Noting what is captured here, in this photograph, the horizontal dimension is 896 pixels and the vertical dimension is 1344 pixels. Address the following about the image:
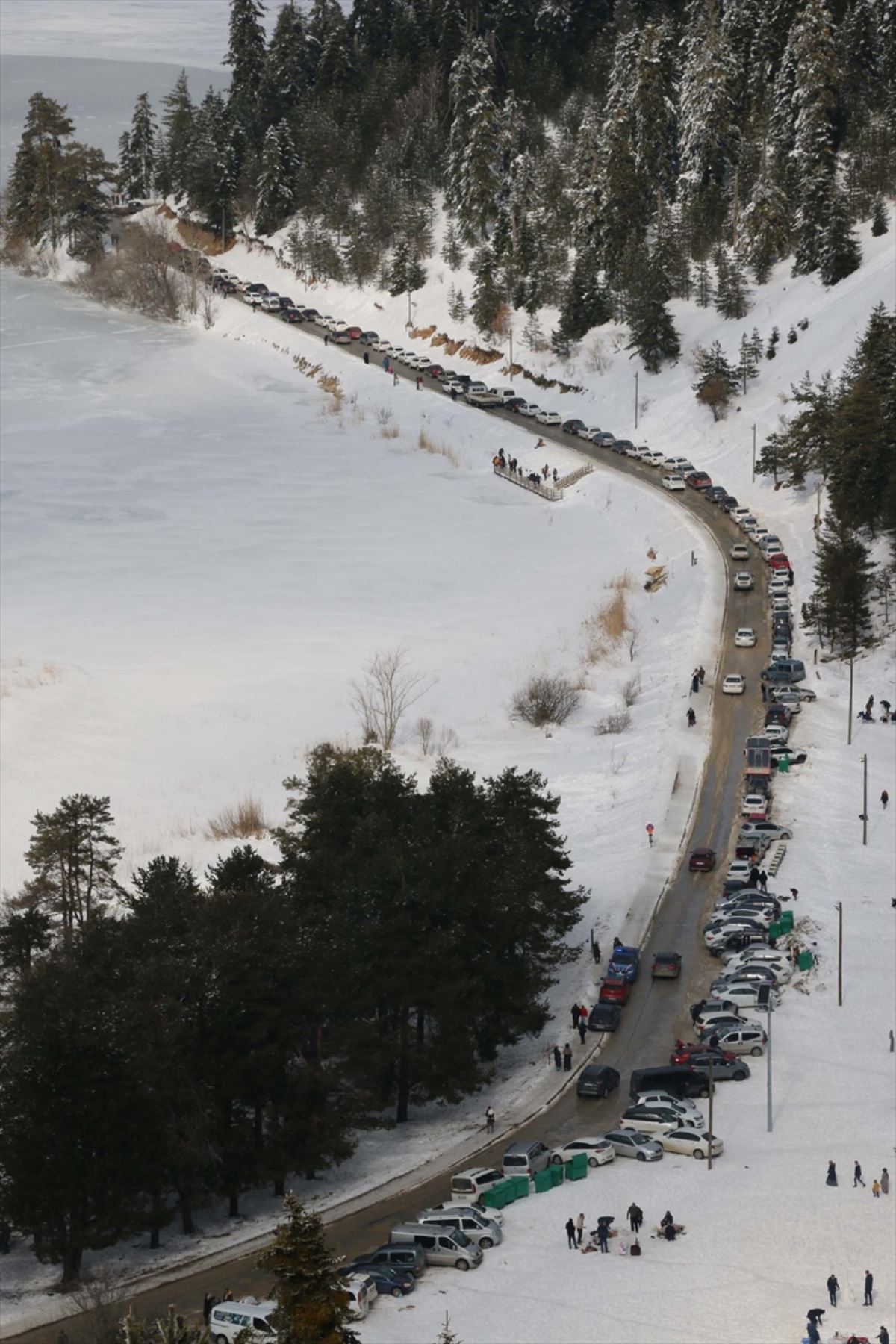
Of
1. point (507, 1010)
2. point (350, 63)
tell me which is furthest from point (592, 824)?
point (350, 63)

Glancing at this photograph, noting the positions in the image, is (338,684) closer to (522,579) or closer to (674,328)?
(522,579)

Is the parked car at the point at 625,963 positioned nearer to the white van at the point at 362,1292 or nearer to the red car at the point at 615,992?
the red car at the point at 615,992

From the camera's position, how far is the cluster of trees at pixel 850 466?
80.2m

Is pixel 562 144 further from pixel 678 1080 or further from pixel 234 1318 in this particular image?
pixel 234 1318

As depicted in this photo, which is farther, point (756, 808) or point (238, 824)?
point (238, 824)

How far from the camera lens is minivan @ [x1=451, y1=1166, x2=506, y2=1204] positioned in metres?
42.8

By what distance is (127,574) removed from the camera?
10469 cm

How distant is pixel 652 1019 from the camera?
53.8m

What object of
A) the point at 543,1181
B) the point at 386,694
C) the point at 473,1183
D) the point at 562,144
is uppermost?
the point at 562,144

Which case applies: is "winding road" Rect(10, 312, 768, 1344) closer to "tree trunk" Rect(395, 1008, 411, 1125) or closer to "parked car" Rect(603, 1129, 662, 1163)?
"parked car" Rect(603, 1129, 662, 1163)

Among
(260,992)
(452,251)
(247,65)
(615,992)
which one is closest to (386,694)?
(615,992)

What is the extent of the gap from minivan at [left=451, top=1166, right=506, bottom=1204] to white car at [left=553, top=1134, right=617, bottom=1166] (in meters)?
1.67

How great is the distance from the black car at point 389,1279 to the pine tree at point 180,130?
163 meters

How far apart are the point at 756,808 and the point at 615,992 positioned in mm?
13405
